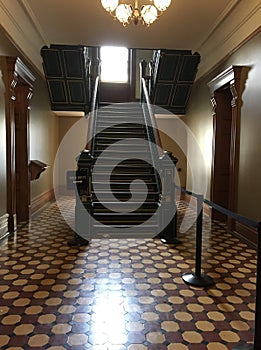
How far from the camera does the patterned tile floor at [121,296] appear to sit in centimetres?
193

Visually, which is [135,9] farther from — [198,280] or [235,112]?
[198,280]

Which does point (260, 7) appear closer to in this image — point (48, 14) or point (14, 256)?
point (48, 14)

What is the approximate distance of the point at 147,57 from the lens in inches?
358

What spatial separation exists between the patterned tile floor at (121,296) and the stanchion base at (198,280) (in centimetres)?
6

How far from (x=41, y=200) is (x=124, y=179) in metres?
2.02

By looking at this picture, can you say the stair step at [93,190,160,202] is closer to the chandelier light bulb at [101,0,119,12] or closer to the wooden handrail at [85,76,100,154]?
the wooden handrail at [85,76,100,154]

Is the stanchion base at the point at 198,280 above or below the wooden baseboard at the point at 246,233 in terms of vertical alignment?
below

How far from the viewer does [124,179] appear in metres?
5.49

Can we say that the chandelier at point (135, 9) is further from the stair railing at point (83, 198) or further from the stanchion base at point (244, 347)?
the stanchion base at point (244, 347)

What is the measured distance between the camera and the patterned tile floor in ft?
6.34

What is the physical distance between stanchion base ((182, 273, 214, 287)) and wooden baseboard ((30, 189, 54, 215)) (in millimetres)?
3472

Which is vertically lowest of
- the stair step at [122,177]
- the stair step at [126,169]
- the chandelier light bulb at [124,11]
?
the stair step at [122,177]

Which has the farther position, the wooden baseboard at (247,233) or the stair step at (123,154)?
the stair step at (123,154)

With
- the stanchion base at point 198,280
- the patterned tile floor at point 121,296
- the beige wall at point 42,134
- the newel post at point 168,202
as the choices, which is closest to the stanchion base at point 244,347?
the patterned tile floor at point 121,296
